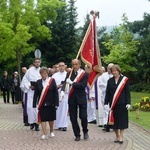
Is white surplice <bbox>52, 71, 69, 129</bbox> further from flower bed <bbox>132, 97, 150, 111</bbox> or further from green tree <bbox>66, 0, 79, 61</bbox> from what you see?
green tree <bbox>66, 0, 79, 61</bbox>

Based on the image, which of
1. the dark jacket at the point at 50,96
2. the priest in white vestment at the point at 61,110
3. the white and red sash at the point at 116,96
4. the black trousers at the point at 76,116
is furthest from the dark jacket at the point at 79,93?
the priest in white vestment at the point at 61,110

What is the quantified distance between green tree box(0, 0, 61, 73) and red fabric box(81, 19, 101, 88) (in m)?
23.9

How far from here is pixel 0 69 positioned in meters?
47.3

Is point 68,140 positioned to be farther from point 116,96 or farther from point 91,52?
point 91,52

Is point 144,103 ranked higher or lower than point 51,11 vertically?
lower

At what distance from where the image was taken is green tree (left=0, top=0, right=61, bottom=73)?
120ft

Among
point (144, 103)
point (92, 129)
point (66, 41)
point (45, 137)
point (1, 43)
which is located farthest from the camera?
point (66, 41)

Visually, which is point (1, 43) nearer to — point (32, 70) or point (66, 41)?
point (66, 41)

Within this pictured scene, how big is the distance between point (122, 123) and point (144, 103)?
1026 cm

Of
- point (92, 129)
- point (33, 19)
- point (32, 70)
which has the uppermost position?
point (33, 19)

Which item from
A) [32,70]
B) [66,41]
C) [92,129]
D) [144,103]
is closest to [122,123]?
[92,129]

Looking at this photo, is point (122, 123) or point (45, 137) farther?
point (45, 137)

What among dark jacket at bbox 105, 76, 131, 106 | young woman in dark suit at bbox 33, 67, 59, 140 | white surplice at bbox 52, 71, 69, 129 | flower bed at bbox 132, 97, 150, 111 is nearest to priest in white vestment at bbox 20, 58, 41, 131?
white surplice at bbox 52, 71, 69, 129

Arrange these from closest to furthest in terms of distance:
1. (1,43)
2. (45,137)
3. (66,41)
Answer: (45,137)
(1,43)
(66,41)
